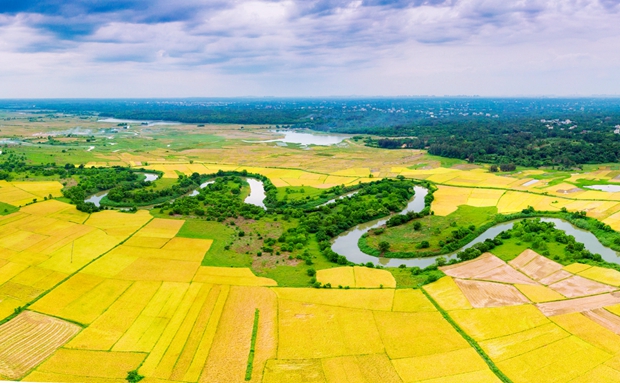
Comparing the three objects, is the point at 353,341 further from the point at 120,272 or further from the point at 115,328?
the point at 120,272

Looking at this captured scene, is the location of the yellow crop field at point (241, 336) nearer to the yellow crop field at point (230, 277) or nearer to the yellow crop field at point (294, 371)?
the yellow crop field at point (294, 371)

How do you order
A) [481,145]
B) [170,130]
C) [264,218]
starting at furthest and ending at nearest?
[170,130] < [481,145] < [264,218]

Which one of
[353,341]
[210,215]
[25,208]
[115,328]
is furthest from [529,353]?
[25,208]

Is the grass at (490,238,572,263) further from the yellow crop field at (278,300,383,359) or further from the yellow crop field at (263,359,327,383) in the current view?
the yellow crop field at (263,359,327,383)

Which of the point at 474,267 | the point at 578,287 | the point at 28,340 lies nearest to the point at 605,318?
the point at 578,287

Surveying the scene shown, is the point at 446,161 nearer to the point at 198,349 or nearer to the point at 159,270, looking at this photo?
the point at 159,270

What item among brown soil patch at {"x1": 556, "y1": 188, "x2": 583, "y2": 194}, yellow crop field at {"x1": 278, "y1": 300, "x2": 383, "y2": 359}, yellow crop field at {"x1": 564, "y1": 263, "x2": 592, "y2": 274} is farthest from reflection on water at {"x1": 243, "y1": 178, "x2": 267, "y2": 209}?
brown soil patch at {"x1": 556, "y1": 188, "x2": 583, "y2": 194}
